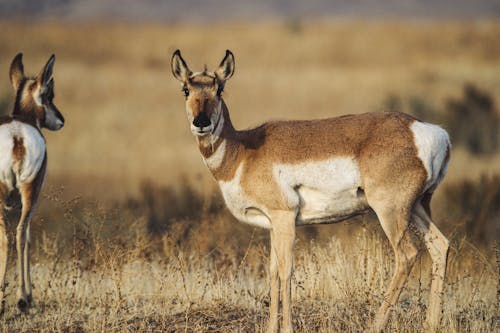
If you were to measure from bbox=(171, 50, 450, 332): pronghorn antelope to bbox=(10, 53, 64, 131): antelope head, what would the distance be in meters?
2.49

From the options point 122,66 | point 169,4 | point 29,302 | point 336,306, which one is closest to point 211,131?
point 336,306

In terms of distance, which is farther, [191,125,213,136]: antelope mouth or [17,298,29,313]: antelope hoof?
[17,298,29,313]: antelope hoof

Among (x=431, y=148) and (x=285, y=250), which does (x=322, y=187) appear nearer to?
(x=285, y=250)

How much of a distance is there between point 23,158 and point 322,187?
3477 millimetres

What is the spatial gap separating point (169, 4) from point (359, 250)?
460 feet

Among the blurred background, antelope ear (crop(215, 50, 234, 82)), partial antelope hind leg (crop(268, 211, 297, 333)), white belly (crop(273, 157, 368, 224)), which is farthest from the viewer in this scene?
the blurred background

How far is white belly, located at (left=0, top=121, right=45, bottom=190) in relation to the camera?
28.3 feet

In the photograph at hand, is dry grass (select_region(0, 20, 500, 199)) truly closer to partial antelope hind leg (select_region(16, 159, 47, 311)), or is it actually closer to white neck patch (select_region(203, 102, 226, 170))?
partial antelope hind leg (select_region(16, 159, 47, 311))

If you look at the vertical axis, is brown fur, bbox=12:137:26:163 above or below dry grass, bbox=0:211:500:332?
above

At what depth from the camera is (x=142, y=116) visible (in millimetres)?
31266

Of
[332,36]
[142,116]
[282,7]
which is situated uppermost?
[282,7]

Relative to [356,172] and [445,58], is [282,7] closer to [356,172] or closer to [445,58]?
[445,58]

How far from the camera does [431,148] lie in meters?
7.89

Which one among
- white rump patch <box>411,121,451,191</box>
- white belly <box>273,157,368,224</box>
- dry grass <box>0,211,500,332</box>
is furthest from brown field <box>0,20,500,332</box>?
white rump patch <box>411,121,451,191</box>
